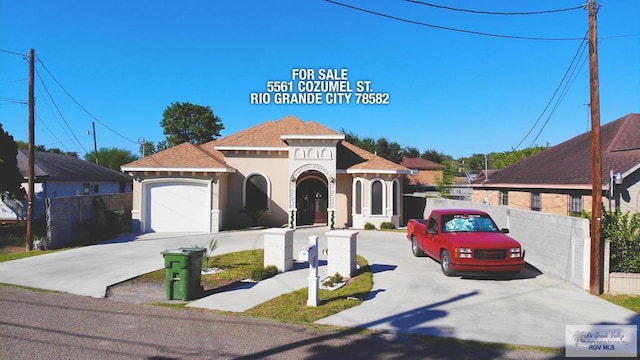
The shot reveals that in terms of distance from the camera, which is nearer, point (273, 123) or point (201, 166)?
point (201, 166)

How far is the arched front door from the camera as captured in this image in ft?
81.6

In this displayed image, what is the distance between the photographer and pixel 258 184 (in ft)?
74.6

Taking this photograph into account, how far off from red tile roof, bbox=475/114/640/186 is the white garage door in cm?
1604

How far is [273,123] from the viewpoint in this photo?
25453mm

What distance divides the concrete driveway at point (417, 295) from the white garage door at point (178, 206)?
18.2 feet

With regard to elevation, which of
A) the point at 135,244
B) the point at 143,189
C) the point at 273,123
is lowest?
the point at 135,244

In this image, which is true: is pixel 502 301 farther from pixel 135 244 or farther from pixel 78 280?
pixel 135 244

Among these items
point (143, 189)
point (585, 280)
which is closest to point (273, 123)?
point (143, 189)

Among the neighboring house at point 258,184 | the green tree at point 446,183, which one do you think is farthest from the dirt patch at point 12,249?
the green tree at point 446,183

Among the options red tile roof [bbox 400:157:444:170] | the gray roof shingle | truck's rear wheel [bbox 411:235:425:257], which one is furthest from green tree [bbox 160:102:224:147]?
truck's rear wheel [bbox 411:235:425:257]

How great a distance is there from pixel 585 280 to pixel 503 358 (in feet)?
17.8

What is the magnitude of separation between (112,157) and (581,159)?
202 feet

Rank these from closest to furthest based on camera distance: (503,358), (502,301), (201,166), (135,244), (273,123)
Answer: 1. (503,358)
2. (502,301)
3. (135,244)
4. (201,166)
5. (273,123)

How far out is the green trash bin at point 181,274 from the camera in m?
8.54
